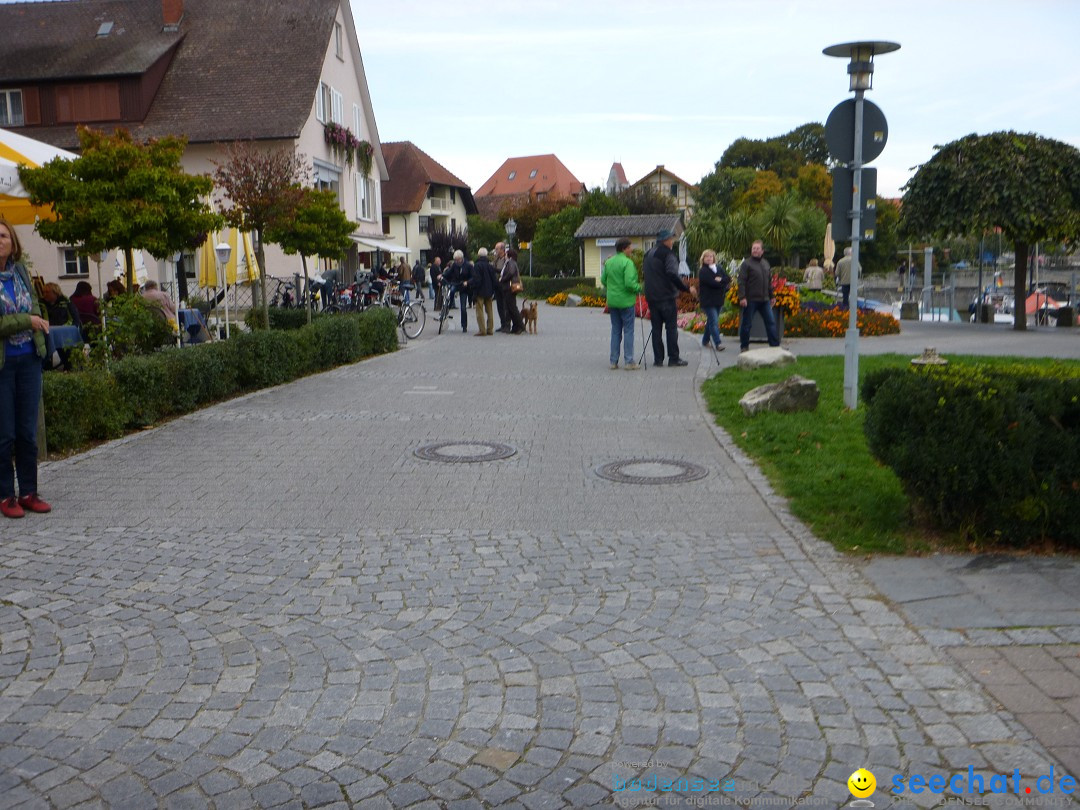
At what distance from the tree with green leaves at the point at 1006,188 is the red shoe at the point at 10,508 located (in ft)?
61.8

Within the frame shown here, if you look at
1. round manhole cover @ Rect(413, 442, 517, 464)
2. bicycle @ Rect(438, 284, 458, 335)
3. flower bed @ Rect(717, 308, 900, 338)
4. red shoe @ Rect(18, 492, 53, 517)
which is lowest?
round manhole cover @ Rect(413, 442, 517, 464)

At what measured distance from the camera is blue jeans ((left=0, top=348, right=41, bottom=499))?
6660 millimetres

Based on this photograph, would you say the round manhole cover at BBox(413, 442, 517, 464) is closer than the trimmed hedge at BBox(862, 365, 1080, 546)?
No

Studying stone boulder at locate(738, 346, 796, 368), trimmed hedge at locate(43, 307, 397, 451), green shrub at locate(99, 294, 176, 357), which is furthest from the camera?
stone boulder at locate(738, 346, 796, 368)

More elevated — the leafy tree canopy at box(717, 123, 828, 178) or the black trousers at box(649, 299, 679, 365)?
the leafy tree canopy at box(717, 123, 828, 178)

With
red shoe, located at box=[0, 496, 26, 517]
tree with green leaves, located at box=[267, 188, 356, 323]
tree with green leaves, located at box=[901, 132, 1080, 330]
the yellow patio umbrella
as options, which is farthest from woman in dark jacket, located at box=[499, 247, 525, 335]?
red shoe, located at box=[0, 496, 26, 517]

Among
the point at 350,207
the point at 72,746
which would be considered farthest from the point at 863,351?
the point at 350,207

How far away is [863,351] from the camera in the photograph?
659 inches

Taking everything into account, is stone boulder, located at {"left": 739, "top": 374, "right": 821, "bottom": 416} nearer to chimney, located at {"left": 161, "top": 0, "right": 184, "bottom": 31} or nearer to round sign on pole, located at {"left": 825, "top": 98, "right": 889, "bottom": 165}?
round sign on pole, located at {"left": 825, "top": 98, "right": 889, "bottom": 165}

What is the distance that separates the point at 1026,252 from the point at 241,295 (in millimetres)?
19908

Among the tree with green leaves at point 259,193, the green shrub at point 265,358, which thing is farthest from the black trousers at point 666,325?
the tree with green leaves at point 259,193

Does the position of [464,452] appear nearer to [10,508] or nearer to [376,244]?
[10,508]

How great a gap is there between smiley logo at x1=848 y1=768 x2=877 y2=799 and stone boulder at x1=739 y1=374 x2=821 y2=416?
7.18 meters

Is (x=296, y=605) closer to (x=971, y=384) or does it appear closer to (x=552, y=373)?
(x=971, y=384)
